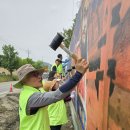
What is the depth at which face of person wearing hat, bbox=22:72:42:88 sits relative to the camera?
12.1 feet

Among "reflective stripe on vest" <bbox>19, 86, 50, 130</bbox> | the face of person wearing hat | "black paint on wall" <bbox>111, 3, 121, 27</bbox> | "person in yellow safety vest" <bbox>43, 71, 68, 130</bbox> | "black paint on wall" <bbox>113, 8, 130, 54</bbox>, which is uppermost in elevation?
"black paint on wall" <bbox>111, 3, 121, 27</bbox>

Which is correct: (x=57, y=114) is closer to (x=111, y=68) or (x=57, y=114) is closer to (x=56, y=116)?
(x=56, y=116)

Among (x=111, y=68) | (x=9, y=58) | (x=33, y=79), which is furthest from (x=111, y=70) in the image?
(x=9, y=58)

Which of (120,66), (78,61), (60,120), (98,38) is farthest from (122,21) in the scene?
(60,120)

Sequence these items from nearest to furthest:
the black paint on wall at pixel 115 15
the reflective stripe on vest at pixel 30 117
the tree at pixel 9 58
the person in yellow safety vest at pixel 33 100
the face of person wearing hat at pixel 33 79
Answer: the black paint on wall at pixel 115 15 < the person in yellow safety vest at pixel 33 100 < the reflective stripe on vest at pixel 30 117 < the face of person wearing hat at pixel 33 79 < the tree at pixel 9 58

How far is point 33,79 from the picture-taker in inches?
146

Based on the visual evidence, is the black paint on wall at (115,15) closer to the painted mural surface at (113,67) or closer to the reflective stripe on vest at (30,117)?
the painted mural surface at (113,67)

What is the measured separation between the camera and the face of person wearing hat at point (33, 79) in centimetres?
369

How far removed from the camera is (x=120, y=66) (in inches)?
93.1

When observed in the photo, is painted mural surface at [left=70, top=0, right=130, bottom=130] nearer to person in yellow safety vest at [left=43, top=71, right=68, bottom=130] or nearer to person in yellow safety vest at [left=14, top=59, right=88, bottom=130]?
person in yellow safety vest at [left=14, top=59, right=88, bottom=130]

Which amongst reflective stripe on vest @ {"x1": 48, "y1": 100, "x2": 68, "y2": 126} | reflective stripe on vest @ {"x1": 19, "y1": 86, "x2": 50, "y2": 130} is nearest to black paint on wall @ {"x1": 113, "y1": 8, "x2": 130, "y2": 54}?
reflective stripe on vest @ {"x1": 19, "y1": 86, "x2": 50, "y2": 130}

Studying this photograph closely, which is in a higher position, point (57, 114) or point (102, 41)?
point (102, 41)

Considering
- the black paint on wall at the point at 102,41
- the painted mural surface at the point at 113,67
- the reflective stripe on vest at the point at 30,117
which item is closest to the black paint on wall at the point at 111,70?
the painted mural surface at the point at 113,67

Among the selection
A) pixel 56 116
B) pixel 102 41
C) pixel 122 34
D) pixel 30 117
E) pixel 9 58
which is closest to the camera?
pixel 122 34
